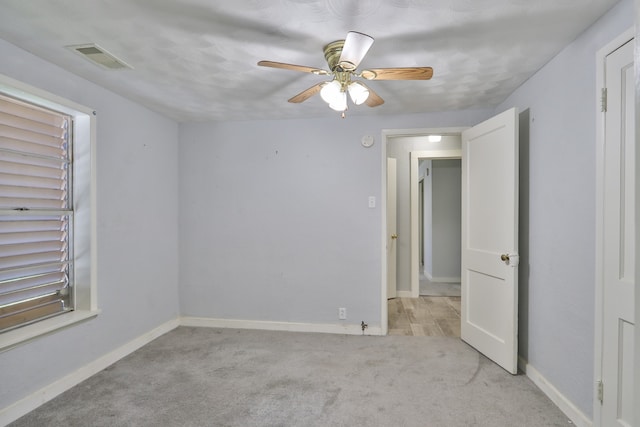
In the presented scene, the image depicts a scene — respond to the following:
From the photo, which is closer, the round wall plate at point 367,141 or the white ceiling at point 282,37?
the white ceiling at point 282,37

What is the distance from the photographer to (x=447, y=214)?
6148mm

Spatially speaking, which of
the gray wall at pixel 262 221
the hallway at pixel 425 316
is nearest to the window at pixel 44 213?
the gray wall at pixel 262 221

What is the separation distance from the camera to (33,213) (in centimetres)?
220

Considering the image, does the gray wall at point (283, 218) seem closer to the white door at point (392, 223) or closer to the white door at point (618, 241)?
the white door at point (392, 223)

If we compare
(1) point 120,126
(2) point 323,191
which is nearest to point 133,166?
(1) point 120,126

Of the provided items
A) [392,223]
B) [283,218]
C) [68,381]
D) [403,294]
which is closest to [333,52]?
[283,218]

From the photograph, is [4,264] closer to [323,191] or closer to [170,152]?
[170,152]

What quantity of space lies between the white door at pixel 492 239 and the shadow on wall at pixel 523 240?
142 mm

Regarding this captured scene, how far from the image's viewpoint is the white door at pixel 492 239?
8.40ft

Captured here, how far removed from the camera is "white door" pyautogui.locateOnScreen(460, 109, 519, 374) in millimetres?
2561

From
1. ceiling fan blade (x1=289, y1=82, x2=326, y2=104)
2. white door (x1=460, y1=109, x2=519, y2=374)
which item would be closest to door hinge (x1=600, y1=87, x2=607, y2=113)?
white door (x1=460, y1=109, x2=519, y2=374)

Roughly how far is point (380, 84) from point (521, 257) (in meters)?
1.82

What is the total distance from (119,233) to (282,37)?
2.17 metres

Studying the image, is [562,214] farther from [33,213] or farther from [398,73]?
[33,213]
